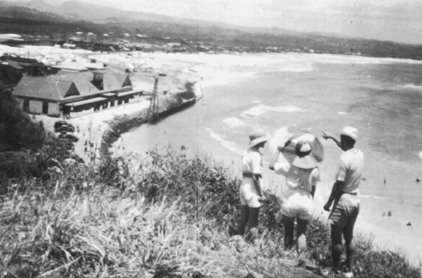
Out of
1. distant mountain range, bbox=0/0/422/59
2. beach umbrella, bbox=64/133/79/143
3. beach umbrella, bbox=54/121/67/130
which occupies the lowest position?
beach umbrella, bbox=64/133/79/143

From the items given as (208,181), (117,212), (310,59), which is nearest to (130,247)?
(117,212)

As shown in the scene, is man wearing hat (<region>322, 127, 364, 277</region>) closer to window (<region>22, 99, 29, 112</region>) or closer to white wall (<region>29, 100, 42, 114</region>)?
white wall (<region>29, 100, 42, 114</region>)

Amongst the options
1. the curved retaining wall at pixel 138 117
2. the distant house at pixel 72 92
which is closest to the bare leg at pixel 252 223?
the curved retaining wall at pixel 138 117

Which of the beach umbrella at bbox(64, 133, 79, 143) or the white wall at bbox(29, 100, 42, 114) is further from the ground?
the white wall at bbox(29, 100, 42, 114)

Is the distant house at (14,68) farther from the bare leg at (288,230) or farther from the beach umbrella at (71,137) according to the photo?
the bare leg at (288,230)

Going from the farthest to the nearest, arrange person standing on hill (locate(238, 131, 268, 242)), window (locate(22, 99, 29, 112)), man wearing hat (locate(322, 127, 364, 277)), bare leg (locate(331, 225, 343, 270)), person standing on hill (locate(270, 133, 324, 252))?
1. window (locate(22, 99, 29, 112))
2. person standing on hill (locate(238, 131, 268, 242))
3. person standing on hill (locate(270, 133, 324, 252))
4. bare leg (locate(331, 225, 343, 270))
5. man wearing hat (locate(322, 127, 364, 277))

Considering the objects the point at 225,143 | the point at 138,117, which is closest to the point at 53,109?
the point at 138,117

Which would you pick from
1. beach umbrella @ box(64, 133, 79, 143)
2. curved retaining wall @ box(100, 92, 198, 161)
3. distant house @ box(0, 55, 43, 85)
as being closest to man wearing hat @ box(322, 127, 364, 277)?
curved retaining wall @ box(100, 92, 198, 161)
